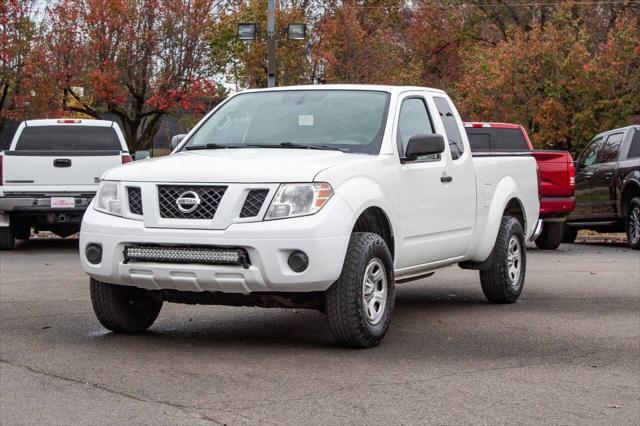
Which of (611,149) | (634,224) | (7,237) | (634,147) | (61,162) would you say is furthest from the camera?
(611,149)

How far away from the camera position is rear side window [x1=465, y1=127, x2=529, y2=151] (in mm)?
19172

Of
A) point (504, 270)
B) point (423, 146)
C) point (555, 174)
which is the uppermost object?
point (423, 146)

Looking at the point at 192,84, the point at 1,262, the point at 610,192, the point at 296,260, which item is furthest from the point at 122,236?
the point at 192,84

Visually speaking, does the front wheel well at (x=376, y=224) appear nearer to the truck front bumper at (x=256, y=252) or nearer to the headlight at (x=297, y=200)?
the truck front bumper at (x=256, y=252)

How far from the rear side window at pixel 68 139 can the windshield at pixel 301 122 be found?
29.6ft

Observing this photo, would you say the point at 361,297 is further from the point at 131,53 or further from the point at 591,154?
the point at 131,53

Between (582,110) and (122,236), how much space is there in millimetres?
28662

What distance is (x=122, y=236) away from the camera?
8.20 metres

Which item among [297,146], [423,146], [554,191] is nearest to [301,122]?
[297,146]

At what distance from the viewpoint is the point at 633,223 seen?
18.7 m

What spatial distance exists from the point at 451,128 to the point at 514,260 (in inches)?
63.4

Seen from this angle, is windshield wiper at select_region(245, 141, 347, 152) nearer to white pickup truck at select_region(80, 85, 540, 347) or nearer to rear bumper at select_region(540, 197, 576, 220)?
white pickup truck at select_region(80, 85, 540, 347)

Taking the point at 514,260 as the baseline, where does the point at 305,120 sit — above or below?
above

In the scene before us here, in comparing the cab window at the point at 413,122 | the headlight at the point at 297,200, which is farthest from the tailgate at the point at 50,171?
the headlight at the point at 297,200
